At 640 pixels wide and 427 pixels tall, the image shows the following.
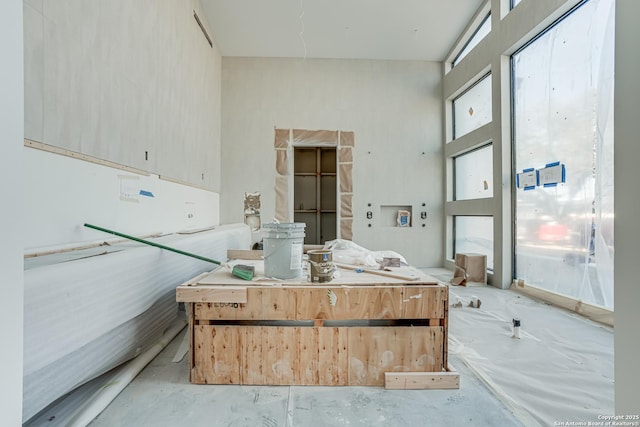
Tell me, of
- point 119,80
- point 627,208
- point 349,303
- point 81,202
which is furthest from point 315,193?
point 627,208

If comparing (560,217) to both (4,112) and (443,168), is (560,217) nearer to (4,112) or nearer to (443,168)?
(443,168)

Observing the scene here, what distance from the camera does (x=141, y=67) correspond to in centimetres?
268

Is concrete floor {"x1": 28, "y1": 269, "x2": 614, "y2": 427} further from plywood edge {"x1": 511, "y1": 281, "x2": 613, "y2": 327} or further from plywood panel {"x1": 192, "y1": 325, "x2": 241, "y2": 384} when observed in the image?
plywood edge {"x1": 511, "y1": 281, "x2": 613, "y2": 327}

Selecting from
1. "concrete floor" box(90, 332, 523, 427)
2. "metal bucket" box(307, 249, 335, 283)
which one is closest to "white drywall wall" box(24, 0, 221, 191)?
"concrete floor" box(90, 332, 523, 427)

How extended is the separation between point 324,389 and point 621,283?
144 cm

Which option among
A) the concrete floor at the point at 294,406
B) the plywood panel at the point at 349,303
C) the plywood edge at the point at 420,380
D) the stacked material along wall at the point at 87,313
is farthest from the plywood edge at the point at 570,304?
the stacked material along wall at the point at 87,313

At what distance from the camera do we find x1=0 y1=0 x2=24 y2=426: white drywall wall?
1.90 feet

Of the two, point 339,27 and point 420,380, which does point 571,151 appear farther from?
point 339,27

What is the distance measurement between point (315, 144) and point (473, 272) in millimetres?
3446

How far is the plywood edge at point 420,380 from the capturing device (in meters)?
1.71

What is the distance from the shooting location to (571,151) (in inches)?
119

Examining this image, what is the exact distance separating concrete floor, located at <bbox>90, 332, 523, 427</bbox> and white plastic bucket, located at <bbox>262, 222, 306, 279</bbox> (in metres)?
0.64

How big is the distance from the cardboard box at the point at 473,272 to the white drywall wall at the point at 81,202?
3.89m

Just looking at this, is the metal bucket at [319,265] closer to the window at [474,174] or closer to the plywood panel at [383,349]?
the plywood panel at [383,349]
